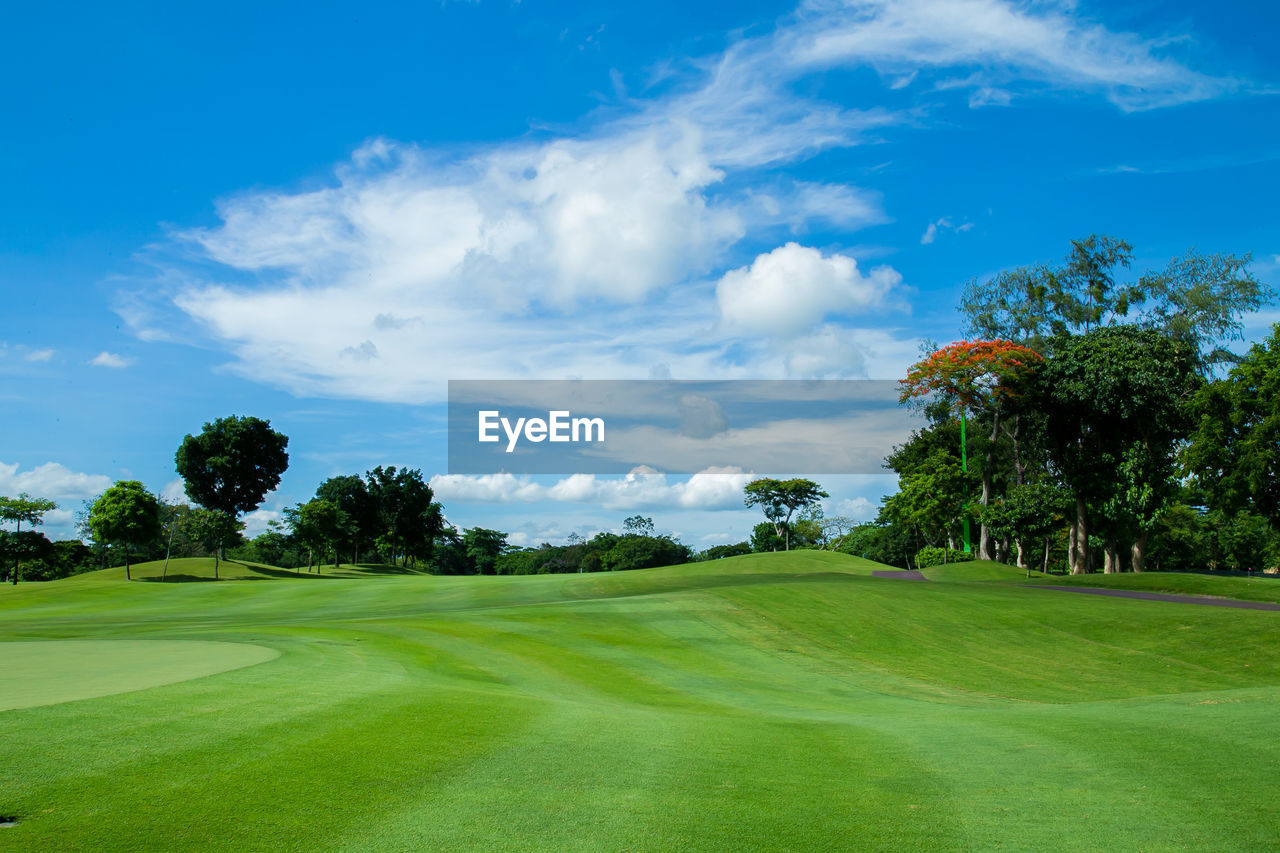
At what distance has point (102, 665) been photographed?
12.4m

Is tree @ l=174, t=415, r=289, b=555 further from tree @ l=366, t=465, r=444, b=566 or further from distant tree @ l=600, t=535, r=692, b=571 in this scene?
distant tree @ l=600, t=535, r=692, b=571

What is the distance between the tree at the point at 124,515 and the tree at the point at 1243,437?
6635cm

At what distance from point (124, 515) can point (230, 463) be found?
24608 millimetres

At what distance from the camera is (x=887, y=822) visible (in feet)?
21.1

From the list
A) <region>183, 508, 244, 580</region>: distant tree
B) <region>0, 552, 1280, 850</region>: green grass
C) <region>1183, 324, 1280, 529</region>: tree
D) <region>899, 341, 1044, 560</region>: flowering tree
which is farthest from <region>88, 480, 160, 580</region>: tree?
<region>1183, 324, 1280, 529</region>: tree

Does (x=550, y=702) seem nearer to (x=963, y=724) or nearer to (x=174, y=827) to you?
(x=963, y=724)

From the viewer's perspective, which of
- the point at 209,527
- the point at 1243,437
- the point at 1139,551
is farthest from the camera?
the point at 209,527

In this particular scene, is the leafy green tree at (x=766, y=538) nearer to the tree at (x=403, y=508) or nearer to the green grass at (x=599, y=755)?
the tree at (x=403, y=508)

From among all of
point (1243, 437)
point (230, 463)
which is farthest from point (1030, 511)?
point (230, 463)

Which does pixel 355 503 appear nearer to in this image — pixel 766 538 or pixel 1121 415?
pixel 766 538

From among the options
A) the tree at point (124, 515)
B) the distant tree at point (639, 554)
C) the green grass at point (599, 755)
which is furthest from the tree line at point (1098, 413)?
the tree at point (124, 515)

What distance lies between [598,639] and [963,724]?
13587 mm

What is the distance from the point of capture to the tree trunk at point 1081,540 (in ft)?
161

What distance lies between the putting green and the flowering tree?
45.6 m
